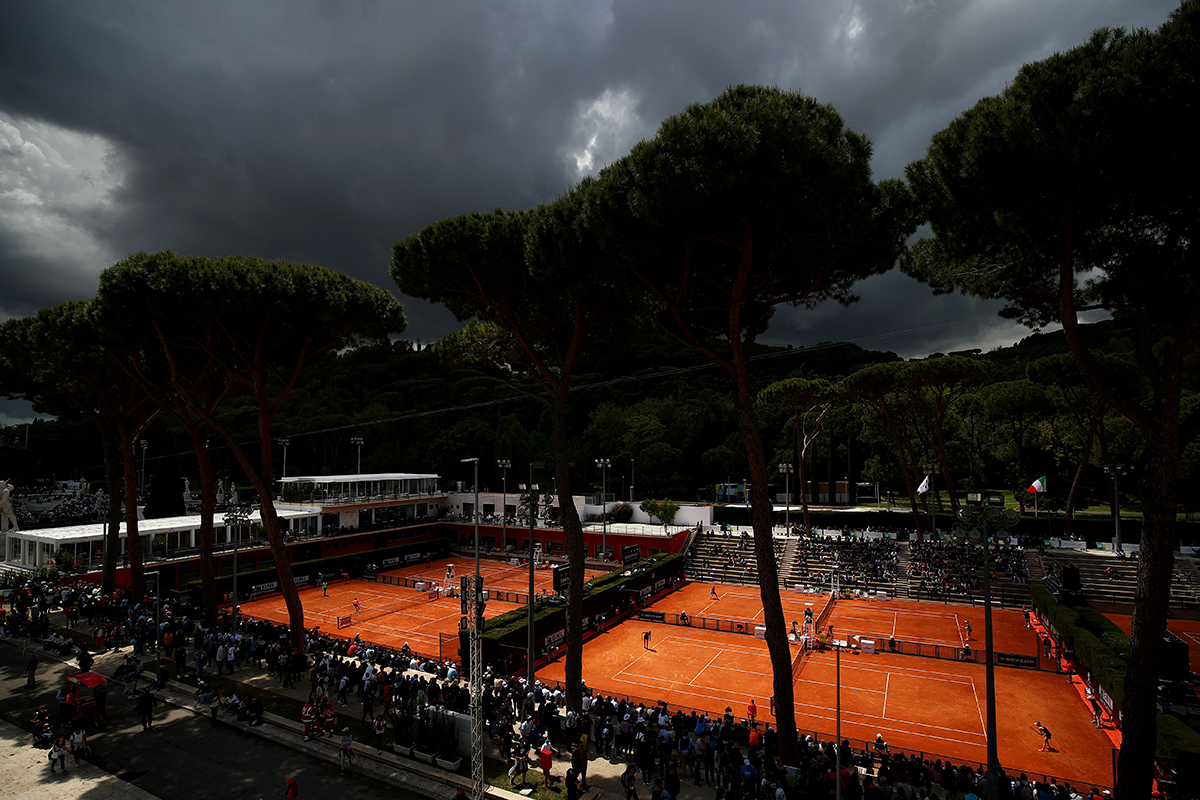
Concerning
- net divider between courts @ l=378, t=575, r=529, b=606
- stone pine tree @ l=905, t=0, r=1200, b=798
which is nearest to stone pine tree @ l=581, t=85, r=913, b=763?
stone pine tree @ l=905, t=0, r=1200, b=798

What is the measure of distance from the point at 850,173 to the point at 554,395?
26.3 ft

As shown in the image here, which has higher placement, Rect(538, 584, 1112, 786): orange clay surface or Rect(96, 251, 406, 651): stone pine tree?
Rect(96, 251, 406, 651): stone pine tree

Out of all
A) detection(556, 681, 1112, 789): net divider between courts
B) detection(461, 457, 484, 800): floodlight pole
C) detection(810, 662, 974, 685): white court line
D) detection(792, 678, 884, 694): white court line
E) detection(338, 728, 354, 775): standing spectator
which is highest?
detection(461, 457, 484, 800): floodlight pole

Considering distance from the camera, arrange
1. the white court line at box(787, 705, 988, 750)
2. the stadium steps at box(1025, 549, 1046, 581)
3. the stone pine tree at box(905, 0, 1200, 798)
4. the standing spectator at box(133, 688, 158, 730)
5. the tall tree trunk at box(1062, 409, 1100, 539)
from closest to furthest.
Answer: the stone pine tree at box(905, 0, 1200, 798)
the standing spectator at box(133, 688, 158, 730)
the white court line at box(787, 705, 988, 750)
the stadium steps at box(1025, 549, 1046, 581)
the tall tree trunk at box(1062, 409, 1100, 539)

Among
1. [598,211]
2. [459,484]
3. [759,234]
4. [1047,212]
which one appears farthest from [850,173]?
[459,484]

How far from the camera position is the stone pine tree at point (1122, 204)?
8.34 meters

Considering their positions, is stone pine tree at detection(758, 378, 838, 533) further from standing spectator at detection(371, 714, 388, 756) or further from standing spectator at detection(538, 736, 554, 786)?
standing spectator at detection(371, 714, 388, 756)

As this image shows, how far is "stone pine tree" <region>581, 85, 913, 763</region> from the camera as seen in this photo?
1047 cm

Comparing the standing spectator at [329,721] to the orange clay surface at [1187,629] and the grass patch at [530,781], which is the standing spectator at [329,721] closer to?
the grass patch at [530,781]

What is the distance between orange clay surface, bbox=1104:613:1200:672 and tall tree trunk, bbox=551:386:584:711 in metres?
21.5

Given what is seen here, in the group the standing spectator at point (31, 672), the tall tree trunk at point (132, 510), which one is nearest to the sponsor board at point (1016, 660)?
the standing spectator at point (31, 672)

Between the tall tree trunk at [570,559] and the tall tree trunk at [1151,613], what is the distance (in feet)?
32.9

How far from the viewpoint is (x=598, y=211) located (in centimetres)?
1185

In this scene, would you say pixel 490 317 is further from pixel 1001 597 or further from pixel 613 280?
pixel 1001 597
